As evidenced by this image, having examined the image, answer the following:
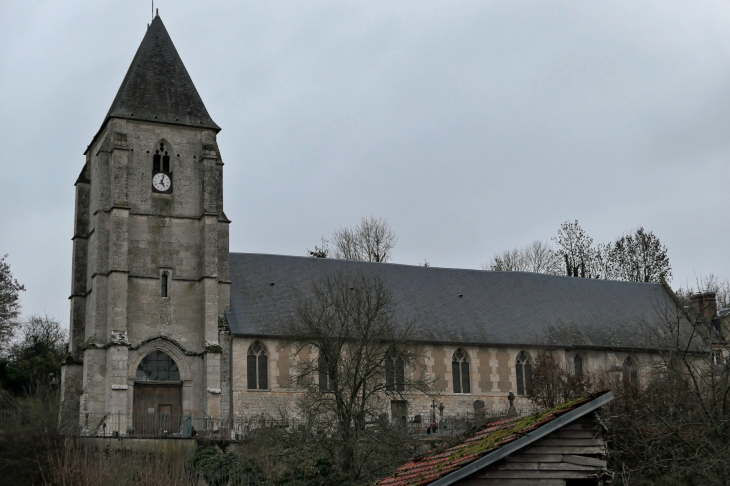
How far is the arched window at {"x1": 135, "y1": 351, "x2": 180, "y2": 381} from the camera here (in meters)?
37.2

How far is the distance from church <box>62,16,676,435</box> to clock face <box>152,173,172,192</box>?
1.8 inches

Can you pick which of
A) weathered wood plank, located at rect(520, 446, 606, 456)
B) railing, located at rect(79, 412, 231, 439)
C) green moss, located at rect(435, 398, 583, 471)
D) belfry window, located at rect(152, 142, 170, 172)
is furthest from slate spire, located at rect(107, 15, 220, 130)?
weathered wood plank, located at rect(520, 446, 606, 456)

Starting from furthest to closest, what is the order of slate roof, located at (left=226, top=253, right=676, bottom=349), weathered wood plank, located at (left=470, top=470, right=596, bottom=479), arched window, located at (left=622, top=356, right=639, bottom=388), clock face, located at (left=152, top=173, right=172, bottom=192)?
arched window, located at (left=622, top=356, right=639, bottom=388) < slate roof, located at (left=226, top=253, right=676, bottom=349) < clock face, located at (left=152, top=173, right=172, bottom=192) < weathered wood plank, located at (left=470, top=470, right=596, bottom=479)

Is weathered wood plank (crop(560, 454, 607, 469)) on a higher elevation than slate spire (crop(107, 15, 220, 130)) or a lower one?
lower

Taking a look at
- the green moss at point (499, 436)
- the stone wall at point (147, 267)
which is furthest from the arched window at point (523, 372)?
the green moss at point (499, 436)

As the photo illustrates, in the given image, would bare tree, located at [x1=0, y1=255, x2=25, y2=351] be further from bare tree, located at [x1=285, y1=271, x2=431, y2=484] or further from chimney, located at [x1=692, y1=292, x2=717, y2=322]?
chimney, located at [x1=692, y1=292, x2=717, y2=322]

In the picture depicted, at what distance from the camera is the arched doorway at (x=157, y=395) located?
120 feet

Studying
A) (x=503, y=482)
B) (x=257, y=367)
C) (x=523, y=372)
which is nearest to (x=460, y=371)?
(x=523, y=372)

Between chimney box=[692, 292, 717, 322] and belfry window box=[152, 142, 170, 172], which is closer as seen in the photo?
belfry window box=[152, 142, 170, 172]

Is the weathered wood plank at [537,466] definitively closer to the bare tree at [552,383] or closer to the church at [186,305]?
the bare tree at [552,383]

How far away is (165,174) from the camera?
129 feet

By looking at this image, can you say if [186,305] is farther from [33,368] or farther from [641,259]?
[641,259]

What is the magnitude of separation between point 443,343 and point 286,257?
27.7 ft

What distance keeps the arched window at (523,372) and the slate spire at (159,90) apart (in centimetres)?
1752
